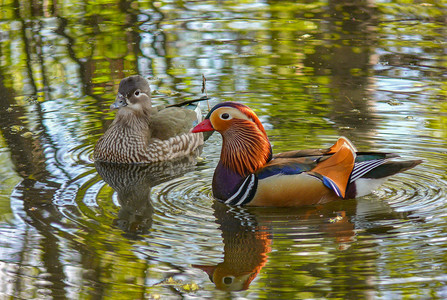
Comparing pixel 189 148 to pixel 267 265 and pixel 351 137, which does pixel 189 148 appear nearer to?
pixel 351 137

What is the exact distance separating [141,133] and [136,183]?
3.62 feet

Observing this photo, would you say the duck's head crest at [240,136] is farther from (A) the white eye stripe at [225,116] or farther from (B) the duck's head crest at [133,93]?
(B) the duck's head crest at [133,93]

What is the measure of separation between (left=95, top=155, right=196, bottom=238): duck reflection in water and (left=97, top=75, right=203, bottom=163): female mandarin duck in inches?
4.8

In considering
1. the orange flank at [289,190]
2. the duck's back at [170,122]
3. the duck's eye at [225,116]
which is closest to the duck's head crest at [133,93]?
the duck's back at [170,122]

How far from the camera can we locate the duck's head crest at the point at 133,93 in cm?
943

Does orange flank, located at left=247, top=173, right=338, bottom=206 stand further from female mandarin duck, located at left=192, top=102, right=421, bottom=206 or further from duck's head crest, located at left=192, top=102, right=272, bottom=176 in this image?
duck's head crest, located at left=192, top=102, right=272, bottom=176

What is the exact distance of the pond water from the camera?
6.20 m

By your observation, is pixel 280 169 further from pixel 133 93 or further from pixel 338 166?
pixel 133 93

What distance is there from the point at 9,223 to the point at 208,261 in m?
2.02

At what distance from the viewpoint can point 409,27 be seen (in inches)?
546

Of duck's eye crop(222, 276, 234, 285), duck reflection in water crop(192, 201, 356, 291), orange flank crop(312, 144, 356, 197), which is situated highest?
orange flank crop(312, 144, 356, 197)

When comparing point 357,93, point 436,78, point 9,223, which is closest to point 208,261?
point 9,223

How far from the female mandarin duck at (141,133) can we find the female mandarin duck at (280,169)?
1.69 meters

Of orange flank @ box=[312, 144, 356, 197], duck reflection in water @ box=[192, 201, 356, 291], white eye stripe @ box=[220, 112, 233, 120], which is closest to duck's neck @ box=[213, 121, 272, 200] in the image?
white eye stripe @ box=[220, 112, 233, 120]
